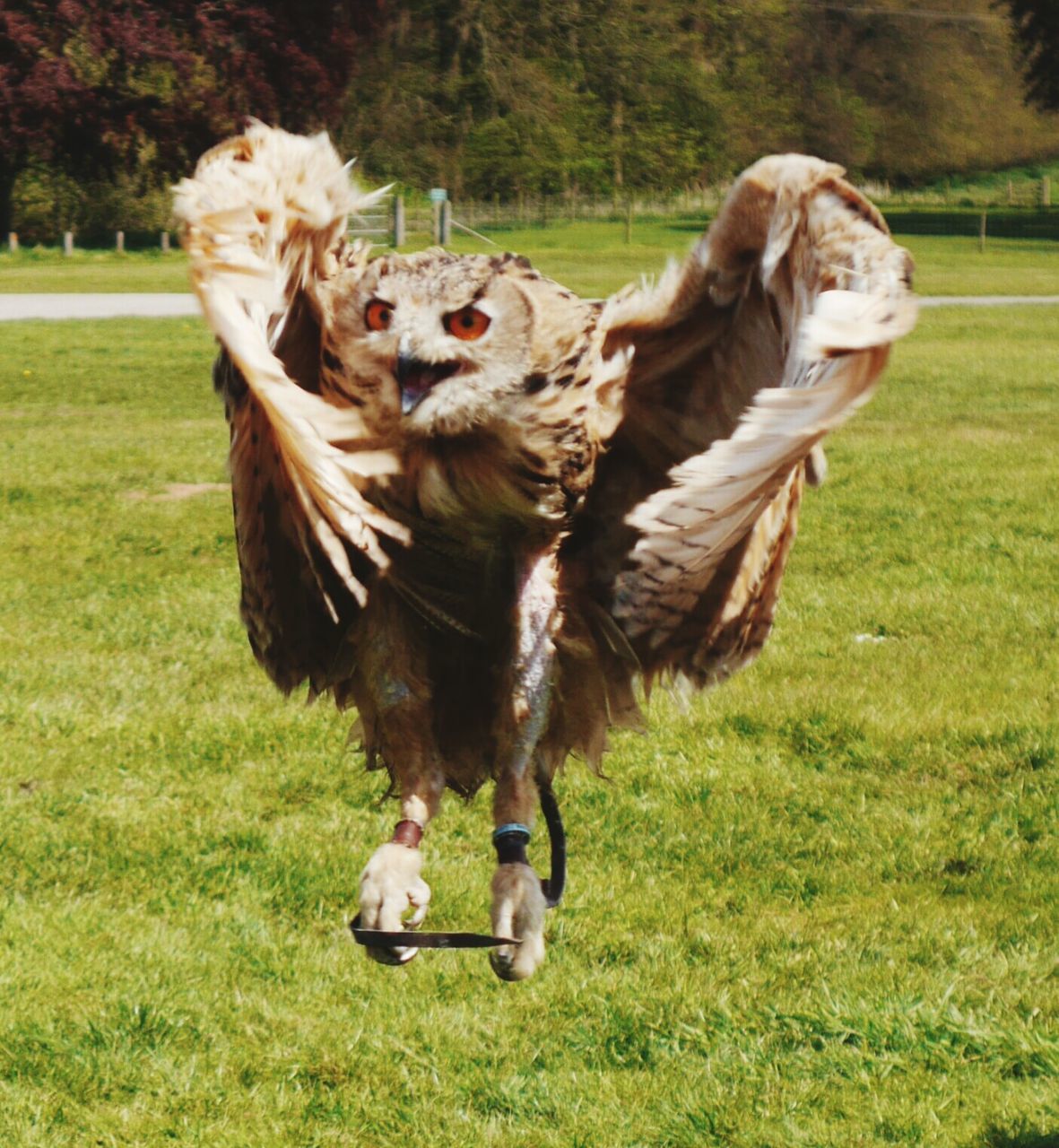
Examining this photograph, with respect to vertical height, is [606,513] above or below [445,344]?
below

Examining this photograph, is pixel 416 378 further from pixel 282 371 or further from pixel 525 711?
pixel 525 711

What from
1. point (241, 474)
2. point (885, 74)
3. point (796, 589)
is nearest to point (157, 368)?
point (796, 589)

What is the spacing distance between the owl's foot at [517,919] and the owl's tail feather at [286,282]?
0.56 m

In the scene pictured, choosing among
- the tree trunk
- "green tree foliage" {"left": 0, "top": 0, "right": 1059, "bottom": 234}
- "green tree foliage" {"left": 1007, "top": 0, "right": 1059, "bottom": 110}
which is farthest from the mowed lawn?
"green tree foliage" {"left": 1007, "top": 0, "right": 1059, "bottom": 110}

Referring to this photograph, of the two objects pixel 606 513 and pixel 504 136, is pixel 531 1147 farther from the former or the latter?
pixel 504 136

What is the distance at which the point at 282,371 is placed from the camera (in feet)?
9.46

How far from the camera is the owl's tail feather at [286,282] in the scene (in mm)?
2861

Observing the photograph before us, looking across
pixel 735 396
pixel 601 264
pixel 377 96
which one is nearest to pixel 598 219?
pixel 377 96

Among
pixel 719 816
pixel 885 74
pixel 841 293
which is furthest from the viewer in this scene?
pixel 885 74

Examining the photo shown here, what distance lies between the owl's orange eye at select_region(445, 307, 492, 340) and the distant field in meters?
21.9

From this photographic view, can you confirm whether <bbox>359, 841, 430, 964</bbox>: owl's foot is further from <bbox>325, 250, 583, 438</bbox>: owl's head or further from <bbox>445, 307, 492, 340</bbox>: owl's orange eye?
<bbox>445, 307, 492, 340</bbox>: owl's orange eye

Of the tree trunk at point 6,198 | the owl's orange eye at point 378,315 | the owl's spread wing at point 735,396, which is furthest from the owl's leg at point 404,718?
the tree trunk at point 6,198

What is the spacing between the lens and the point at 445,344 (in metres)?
2.80

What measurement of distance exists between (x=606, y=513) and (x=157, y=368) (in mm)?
16197
